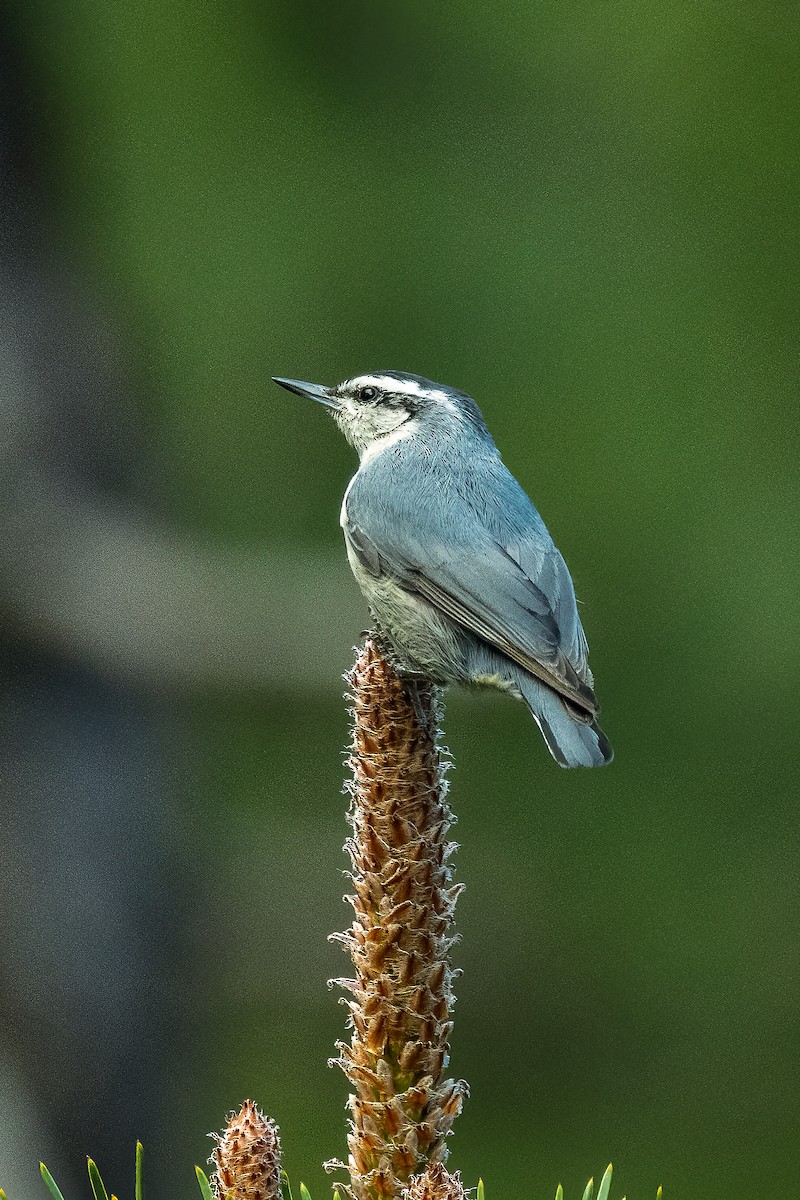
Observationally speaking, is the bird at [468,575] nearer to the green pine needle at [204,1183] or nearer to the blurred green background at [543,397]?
the blurred green background at [543,397]

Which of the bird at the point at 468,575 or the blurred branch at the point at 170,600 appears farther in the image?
the blurred branch at the point at 170,600

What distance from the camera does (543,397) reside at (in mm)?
3262

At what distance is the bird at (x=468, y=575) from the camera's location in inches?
84.7

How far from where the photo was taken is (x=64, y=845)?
11.2 ft

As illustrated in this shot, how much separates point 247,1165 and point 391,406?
5.96 feet

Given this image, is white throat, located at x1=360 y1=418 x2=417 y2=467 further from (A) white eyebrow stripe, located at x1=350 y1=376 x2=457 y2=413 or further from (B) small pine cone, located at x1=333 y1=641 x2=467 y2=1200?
(B) small pine cone, located at x1=333 y1=641 x2=467 y2=1200

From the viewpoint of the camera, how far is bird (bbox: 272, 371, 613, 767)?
2.15m

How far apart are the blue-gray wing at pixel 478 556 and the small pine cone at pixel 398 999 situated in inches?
34.1

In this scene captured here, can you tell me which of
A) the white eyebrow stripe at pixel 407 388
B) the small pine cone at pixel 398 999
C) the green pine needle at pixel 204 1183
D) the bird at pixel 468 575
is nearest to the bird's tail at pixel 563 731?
the bird at pixel 468 575

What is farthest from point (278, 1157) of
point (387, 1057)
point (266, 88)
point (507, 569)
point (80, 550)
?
point (266, 88)

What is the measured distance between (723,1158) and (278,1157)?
273 cm

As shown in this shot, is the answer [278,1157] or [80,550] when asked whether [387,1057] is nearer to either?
[278,1157]

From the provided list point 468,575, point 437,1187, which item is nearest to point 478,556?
point 468,575

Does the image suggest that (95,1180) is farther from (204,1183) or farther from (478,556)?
(478,556)
